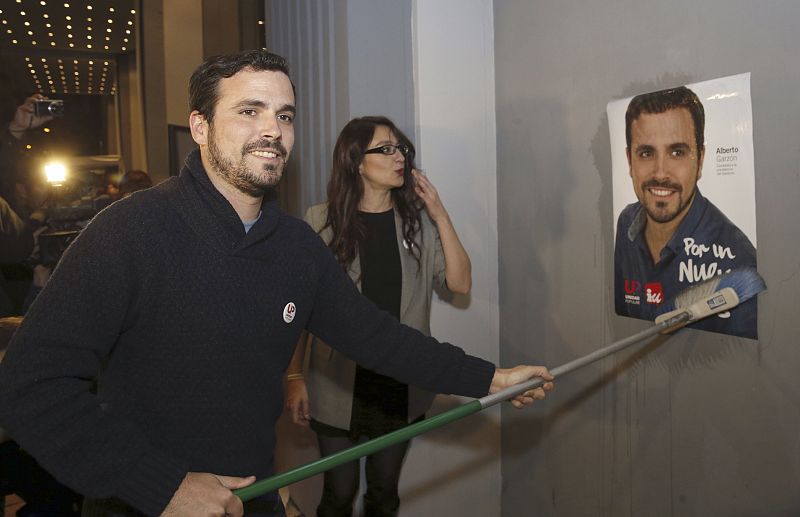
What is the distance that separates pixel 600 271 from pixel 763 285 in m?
0.51

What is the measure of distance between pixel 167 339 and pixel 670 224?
1307mm

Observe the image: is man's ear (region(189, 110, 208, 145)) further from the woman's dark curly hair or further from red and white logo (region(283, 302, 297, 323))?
the woman's dark curly hair

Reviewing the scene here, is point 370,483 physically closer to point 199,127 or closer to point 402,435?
point 402,435

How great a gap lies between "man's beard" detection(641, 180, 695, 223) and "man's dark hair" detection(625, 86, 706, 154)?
114mm

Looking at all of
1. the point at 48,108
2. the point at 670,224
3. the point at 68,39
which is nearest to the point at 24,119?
the point at 48,108

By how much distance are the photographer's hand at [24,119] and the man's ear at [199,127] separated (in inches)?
68.5

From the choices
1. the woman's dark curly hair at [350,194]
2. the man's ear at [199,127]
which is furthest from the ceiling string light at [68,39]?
the man's ear at [199,127]

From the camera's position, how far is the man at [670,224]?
5.10 feet

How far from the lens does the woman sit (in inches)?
75.3

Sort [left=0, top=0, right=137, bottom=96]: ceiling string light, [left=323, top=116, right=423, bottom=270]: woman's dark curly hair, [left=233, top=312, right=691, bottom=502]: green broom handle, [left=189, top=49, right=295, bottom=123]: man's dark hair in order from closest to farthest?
[left=233, top=312, right=691, bottom=502]: green broom handle < [left=189, top=49, right=295, bottom=123]: man's dark hair < [left=323, top=116, right=423, bottom=270]: woman's dark curly hair < [left=0, top=0, right=137, bottom=96]: ceiling string light

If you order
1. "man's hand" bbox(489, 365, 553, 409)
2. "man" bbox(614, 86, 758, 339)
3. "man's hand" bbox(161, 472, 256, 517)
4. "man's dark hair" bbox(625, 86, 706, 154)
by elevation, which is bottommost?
"man's hand" bbox(161, 472, 256, 517)

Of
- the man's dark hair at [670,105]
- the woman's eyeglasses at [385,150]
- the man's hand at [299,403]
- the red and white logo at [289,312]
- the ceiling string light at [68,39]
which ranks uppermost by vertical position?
the ceiling string light at [68,39]

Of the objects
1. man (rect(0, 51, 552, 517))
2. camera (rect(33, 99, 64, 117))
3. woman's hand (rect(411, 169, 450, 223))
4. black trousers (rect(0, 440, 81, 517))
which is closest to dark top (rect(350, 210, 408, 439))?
woman's hand (rect(411, 169, 450, 223))

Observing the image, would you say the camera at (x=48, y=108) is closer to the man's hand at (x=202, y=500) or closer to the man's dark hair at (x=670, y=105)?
the man's hand at (x=202, y=500)
